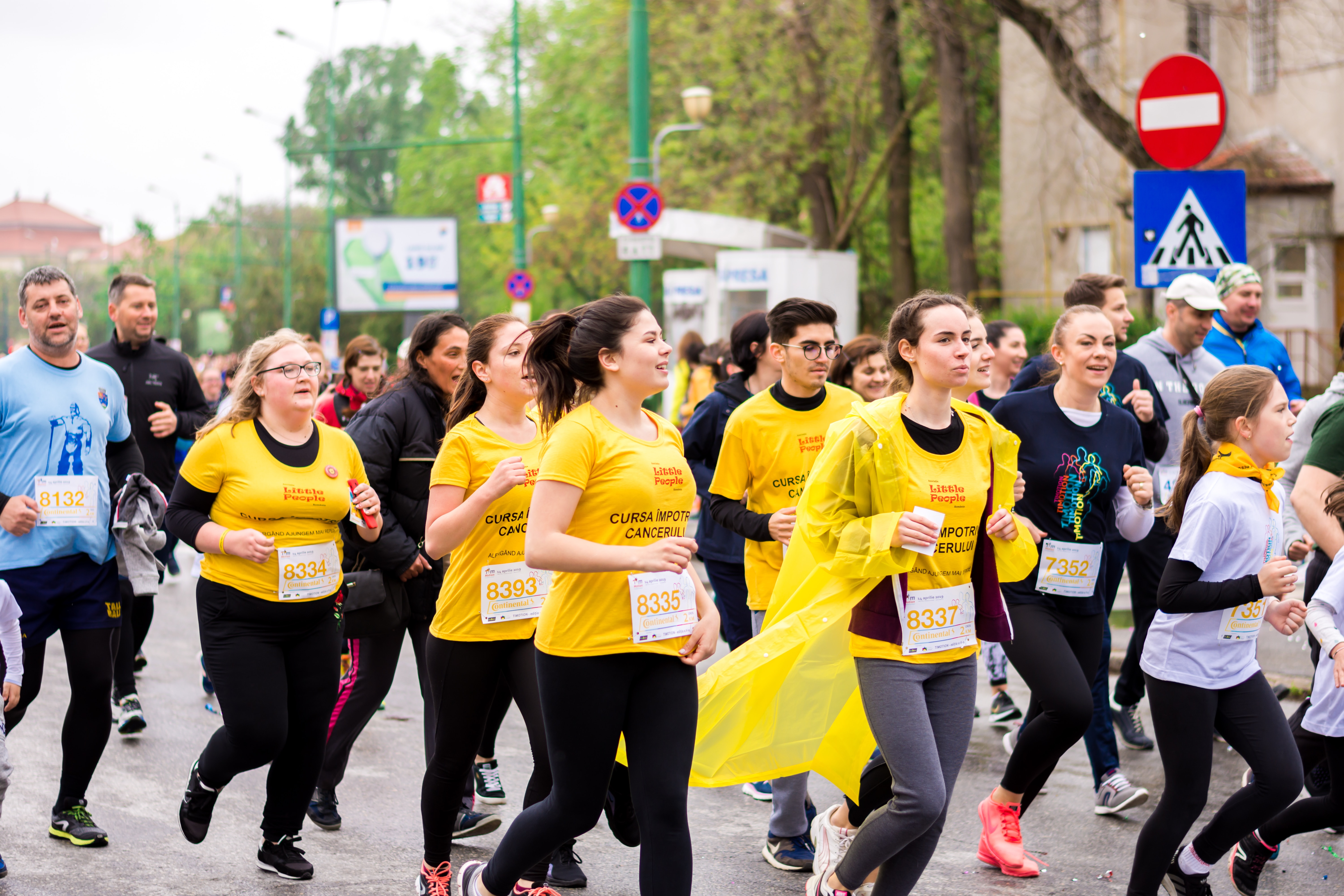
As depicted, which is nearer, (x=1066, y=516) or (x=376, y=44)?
(x=1066, y=516)

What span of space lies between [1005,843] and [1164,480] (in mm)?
2349

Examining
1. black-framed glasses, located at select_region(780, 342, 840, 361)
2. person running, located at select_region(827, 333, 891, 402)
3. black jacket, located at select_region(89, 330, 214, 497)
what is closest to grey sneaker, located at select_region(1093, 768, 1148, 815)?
black-framed glasses, located at select_region(780, 342, 840, 361)

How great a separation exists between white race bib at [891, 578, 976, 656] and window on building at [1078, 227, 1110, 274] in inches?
951

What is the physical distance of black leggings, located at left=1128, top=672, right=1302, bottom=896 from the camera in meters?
4.51

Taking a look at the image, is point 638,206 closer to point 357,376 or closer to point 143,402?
point 357,376

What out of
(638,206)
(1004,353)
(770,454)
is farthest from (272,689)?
(638,206)

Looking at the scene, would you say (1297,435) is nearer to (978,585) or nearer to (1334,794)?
(1334,794)

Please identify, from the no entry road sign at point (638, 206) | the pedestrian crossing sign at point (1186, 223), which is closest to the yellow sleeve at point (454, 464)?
the pedestrian crossing sign at point (1186, 223)

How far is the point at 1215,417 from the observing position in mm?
4695

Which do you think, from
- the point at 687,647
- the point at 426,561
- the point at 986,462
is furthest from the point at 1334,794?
the point at 426,561

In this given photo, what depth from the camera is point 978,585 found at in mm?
4625

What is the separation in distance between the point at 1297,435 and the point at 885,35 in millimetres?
17742

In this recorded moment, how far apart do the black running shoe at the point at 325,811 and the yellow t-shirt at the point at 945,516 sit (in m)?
2.57

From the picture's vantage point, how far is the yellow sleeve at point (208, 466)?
17.1 ft
